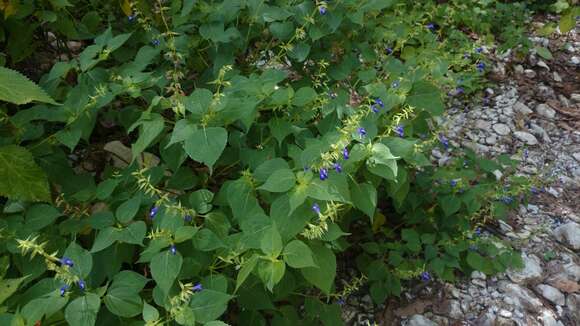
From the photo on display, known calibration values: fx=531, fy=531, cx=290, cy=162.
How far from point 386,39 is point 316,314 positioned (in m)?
1.50

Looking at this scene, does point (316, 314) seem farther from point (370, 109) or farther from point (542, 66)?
point (542, 66)

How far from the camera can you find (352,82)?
9.12 ft

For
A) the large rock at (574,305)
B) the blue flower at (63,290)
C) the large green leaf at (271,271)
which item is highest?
the large green leaf at (271,271)

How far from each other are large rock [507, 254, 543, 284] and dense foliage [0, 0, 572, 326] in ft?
0.54

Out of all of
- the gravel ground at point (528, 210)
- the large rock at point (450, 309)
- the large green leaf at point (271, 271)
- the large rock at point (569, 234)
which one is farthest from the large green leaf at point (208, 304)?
the large rock at point (569, 234)

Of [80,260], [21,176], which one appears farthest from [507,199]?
[21,176]

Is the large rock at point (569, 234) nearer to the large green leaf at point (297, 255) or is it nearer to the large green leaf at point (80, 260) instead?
the large green leaf at point (297, 255)

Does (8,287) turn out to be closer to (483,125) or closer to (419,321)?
(419,321)

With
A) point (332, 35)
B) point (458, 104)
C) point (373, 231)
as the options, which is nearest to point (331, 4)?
point (332, 35)

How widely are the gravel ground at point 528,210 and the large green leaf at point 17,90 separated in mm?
1764

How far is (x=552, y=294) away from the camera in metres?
2.80

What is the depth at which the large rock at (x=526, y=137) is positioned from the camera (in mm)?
3942

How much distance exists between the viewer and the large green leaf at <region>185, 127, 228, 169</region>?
5.28 ft

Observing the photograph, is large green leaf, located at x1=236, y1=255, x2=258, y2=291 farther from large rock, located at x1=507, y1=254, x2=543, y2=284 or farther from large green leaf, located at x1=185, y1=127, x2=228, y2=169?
large rock, located at x1=507, y1=254, x2=543, y2=284
